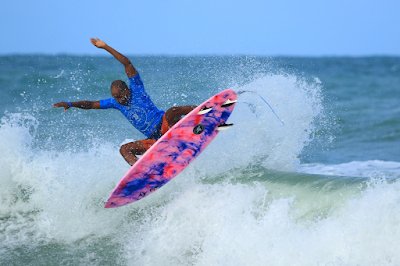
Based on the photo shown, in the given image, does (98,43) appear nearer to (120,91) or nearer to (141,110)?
(120,91)

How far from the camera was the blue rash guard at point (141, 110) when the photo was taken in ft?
15.0

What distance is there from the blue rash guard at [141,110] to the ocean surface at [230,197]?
0.96 m

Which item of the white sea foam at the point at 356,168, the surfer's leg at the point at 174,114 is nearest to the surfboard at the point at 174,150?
the surfer's leg at the point at 174,114

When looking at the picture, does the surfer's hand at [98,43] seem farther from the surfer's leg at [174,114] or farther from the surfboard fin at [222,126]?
the surfboard fin at [222,126]

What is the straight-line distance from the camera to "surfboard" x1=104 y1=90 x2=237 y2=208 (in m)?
4.38

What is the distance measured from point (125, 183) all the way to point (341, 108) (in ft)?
41.3

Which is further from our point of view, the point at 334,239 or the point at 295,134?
the point at 295,134

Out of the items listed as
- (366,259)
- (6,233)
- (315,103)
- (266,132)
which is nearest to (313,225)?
(366,259)

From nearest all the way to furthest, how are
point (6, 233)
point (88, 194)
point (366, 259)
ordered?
1. point (366, 259)
2. point (6, 233)
3. point (88, 194)

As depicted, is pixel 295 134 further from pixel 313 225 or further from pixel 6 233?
pixel 6 233

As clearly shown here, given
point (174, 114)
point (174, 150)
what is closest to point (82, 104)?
point (174, 114)

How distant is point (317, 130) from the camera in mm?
11008

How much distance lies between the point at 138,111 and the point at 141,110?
37 millimetres

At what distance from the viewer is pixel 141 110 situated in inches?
183
